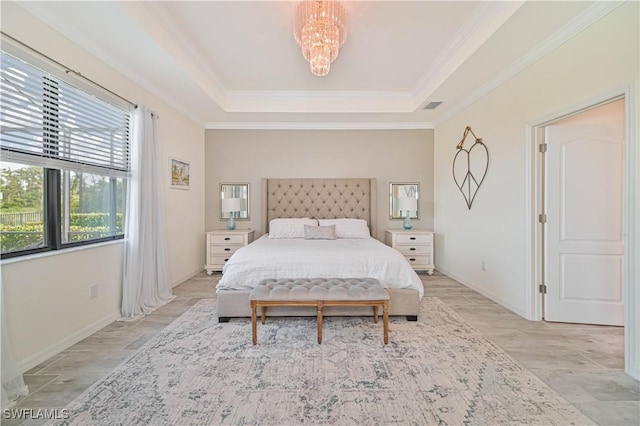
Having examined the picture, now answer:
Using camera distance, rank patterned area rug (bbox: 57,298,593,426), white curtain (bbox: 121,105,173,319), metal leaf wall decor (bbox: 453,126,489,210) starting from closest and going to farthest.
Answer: patterned area rug (bbox: 57,298,593,426) → white curtain (bbox: 121,105,173,319) → metal leaf wall decor (bbox: 453,126,489,210)

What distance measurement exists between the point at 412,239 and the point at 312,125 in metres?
2.63

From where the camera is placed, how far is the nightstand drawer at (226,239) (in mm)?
4926

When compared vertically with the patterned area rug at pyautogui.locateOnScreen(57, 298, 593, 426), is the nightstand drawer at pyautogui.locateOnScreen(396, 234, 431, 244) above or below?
above

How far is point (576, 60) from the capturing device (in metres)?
2.48

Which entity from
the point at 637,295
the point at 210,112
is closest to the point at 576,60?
the point at 637,295

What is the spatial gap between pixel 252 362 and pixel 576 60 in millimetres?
3572

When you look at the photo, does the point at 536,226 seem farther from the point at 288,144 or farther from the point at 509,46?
the point at 288,144

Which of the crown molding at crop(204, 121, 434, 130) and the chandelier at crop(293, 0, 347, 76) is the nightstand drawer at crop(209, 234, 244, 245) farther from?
the chandelier at crop(293, 0, 347, 76)

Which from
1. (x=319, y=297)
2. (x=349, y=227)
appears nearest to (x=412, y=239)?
(x=349, y=227)

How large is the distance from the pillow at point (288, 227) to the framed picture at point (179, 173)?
149 centimetres

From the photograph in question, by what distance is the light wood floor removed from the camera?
181 centimetres

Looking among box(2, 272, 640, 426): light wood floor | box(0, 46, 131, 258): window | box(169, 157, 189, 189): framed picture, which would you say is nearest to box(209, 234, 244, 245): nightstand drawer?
box(169, 157, 189, 189): framed picture

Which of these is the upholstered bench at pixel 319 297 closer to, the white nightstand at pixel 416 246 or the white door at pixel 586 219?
the white door at pixel 586 219

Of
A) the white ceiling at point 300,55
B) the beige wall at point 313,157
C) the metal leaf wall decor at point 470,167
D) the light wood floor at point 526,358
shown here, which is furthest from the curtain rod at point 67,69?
the metal leaf wall decor at point 470,167
